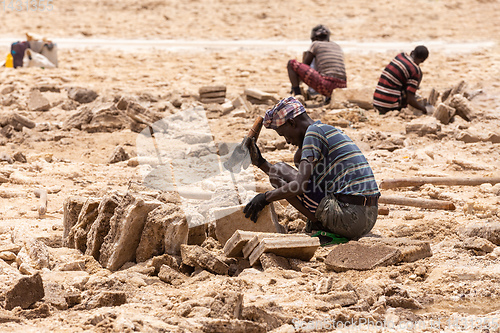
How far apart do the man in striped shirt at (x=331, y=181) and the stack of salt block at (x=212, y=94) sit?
4.67 m

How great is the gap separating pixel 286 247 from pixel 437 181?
2.39 metres

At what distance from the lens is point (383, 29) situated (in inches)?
595

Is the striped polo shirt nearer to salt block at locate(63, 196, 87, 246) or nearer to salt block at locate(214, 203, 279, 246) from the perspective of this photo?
salt block at locate(214, 203, 279, 246)

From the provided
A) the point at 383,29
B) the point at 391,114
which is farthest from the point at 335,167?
the point at 383,29

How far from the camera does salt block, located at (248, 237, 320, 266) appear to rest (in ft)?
12.0

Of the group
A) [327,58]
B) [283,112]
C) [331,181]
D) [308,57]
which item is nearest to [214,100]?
[308,57]

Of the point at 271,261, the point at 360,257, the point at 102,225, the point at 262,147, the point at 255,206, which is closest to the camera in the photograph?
the point at 271,261

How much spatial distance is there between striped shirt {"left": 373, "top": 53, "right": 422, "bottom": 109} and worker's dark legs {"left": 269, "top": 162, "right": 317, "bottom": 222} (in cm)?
418

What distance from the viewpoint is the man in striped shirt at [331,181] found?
13.5 feet

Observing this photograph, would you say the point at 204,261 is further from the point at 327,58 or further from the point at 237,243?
the point at 327,58

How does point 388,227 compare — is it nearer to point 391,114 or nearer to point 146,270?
point 146,270

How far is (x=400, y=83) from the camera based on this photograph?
811 cm

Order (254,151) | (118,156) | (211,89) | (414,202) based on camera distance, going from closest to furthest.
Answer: (254,151) < (414,202) < (118,156) < (211,89)

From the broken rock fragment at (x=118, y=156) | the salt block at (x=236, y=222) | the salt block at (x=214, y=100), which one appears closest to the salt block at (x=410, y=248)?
the salt block at (x=236, y=222)
